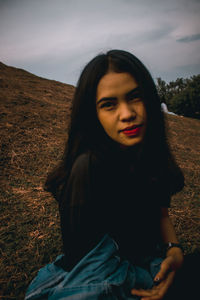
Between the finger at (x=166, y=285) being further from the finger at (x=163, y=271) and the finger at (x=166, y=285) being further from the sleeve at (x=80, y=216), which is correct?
the sleeve at (x=80, y=216)

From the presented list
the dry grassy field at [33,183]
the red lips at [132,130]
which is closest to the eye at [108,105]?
the red lips at [132,130]

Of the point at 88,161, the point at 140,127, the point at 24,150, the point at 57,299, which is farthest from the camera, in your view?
the point at 24,150

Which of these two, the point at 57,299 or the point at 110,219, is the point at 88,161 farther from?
the point at 57,299

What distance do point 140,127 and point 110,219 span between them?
0.55m

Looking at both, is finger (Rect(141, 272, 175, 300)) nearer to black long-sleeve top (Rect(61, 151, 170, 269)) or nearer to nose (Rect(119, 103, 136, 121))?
black long-sleeve top (Rect(61, 151, 170, 269))

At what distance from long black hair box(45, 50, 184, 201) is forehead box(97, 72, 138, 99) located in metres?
0.03

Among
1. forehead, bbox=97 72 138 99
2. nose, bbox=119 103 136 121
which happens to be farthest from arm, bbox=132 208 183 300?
forehead, bbox=97 72 138 99

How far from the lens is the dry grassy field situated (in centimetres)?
209

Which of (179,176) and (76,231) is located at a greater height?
(179,176)

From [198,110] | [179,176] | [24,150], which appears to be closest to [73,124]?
[179,176]

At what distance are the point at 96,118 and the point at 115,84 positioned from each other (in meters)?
0.24

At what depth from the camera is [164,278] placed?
3.78 ft

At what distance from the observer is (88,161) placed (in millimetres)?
1062

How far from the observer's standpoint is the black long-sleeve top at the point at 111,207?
1.02m
